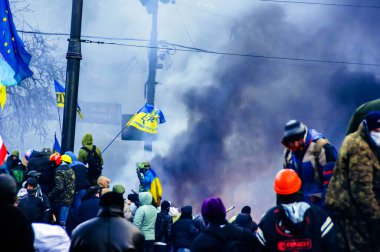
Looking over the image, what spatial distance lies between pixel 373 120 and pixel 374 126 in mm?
46

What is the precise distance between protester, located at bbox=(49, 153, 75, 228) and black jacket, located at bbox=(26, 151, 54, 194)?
320 mm

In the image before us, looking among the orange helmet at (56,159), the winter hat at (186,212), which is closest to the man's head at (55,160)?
the orange helmet at (56,159)

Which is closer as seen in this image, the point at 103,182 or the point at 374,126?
the point at 374,126

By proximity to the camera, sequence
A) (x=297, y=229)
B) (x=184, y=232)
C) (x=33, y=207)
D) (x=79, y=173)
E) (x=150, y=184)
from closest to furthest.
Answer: (x=297, y=229) → (x=33, y=207) → (x=79, y=173) → (x=184, y=232) → (x=150, y=184)

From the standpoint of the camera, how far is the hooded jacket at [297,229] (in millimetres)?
5215

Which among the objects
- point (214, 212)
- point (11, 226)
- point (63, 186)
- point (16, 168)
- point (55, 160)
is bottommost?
point (11, 226)

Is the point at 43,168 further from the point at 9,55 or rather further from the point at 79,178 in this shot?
the point at 9,55

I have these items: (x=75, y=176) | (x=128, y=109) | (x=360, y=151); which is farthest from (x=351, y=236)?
(x=128, y=109)

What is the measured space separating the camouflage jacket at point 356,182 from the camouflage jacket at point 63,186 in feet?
19.1

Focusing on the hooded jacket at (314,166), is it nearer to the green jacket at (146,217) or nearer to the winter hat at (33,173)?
the winter hat at (33,173)

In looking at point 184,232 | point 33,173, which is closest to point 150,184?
point 184,232

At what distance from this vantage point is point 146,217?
11719 mm

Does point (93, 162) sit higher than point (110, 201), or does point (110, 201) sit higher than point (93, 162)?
point (93, 162)

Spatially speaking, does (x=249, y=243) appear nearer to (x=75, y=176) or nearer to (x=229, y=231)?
(x=229, y=231)
